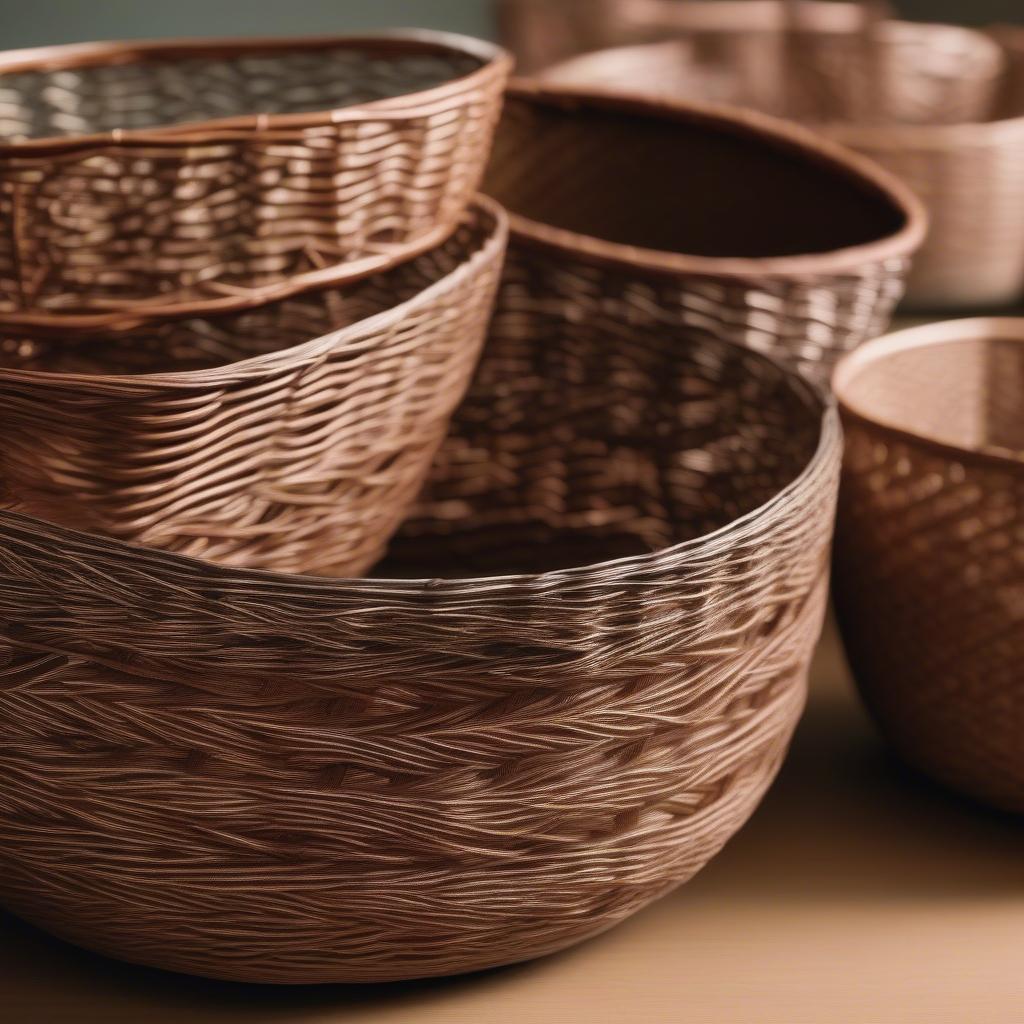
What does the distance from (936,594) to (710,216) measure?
42 cm

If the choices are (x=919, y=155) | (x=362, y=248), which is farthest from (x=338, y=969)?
(x=919, y=155)

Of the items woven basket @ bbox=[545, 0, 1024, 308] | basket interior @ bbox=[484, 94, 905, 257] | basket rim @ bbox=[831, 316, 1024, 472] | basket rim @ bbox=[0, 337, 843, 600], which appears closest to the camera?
basket rim @ bbox=[0, 337, 843, 600]

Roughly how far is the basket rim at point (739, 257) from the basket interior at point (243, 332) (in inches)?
3.0

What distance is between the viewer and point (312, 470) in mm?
623

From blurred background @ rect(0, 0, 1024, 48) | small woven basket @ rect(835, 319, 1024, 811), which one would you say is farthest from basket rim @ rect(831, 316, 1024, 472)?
blurred background @ rect(0, 0, 1024, 48)

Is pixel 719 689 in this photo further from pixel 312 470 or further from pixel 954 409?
pixel 954 409

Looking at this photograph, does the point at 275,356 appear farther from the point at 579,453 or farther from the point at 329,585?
the point at 579,453

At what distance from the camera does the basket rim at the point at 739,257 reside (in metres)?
0.80

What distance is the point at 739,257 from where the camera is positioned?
104 centimetres

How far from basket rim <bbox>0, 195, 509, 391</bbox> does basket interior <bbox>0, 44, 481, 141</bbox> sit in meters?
0.13

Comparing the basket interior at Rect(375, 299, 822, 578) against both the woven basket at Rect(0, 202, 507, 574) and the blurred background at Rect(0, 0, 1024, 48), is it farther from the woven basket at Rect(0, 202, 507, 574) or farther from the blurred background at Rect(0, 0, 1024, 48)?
the blurred background at Rect(0, 0, 1024, 48)

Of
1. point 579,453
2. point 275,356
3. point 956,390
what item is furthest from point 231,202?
point 956,390

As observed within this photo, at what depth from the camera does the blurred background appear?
42.4 inches

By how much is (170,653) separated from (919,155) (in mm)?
759
